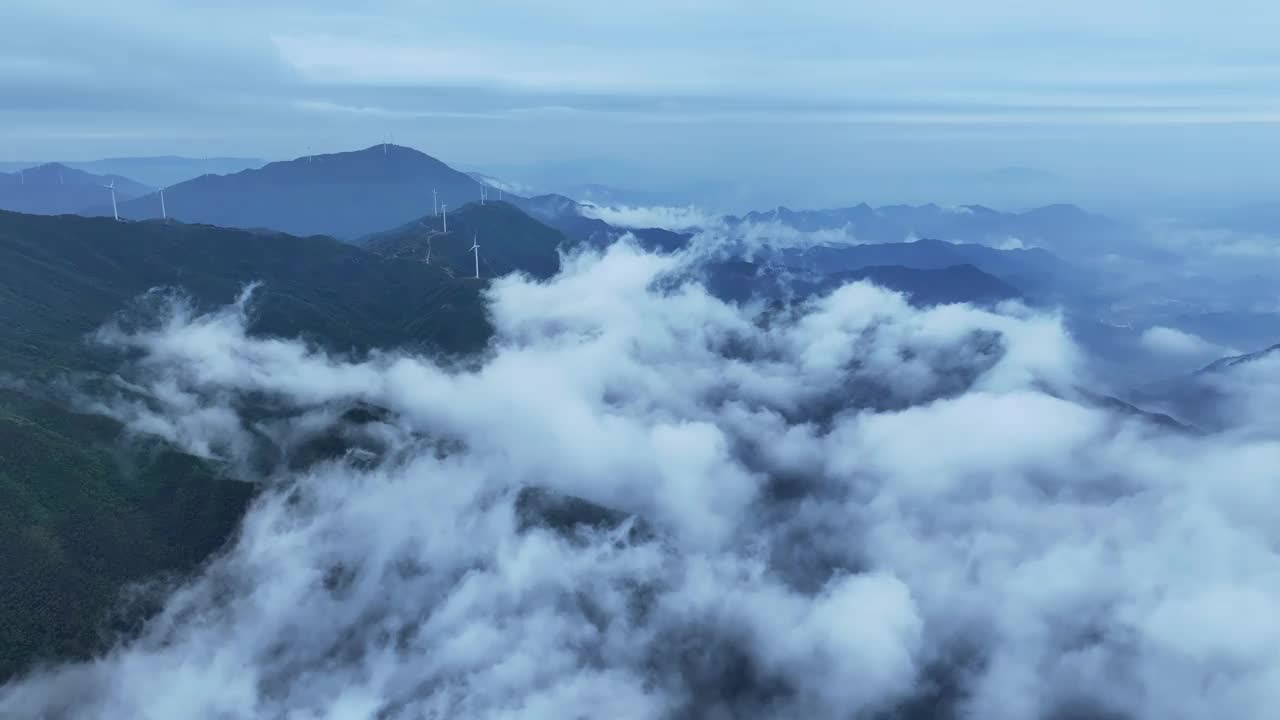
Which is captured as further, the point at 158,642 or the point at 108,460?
the point at 108,460

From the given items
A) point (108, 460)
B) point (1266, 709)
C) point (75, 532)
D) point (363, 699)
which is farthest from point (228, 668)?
point (1266, 709)

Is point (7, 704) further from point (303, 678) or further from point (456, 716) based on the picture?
point (456, 716)

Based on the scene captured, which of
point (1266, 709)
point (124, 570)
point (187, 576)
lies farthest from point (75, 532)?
point (1266, 709)

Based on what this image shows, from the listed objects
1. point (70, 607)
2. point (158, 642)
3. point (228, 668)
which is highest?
point (70, 607)

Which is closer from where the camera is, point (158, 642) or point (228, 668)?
point (158, 642)

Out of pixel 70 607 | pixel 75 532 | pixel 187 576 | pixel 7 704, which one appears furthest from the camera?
pixel 187 576

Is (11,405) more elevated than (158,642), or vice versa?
(11,405)

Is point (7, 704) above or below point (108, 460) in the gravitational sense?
below

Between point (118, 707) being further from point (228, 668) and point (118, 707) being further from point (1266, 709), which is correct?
point (1266, 709)

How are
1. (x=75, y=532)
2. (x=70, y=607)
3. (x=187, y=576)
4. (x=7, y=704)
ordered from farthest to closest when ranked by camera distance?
1. (x=187, y=576)
2. (x=75, y=532)
3. (x=70, y=607)
4. (x=7, y=704)
